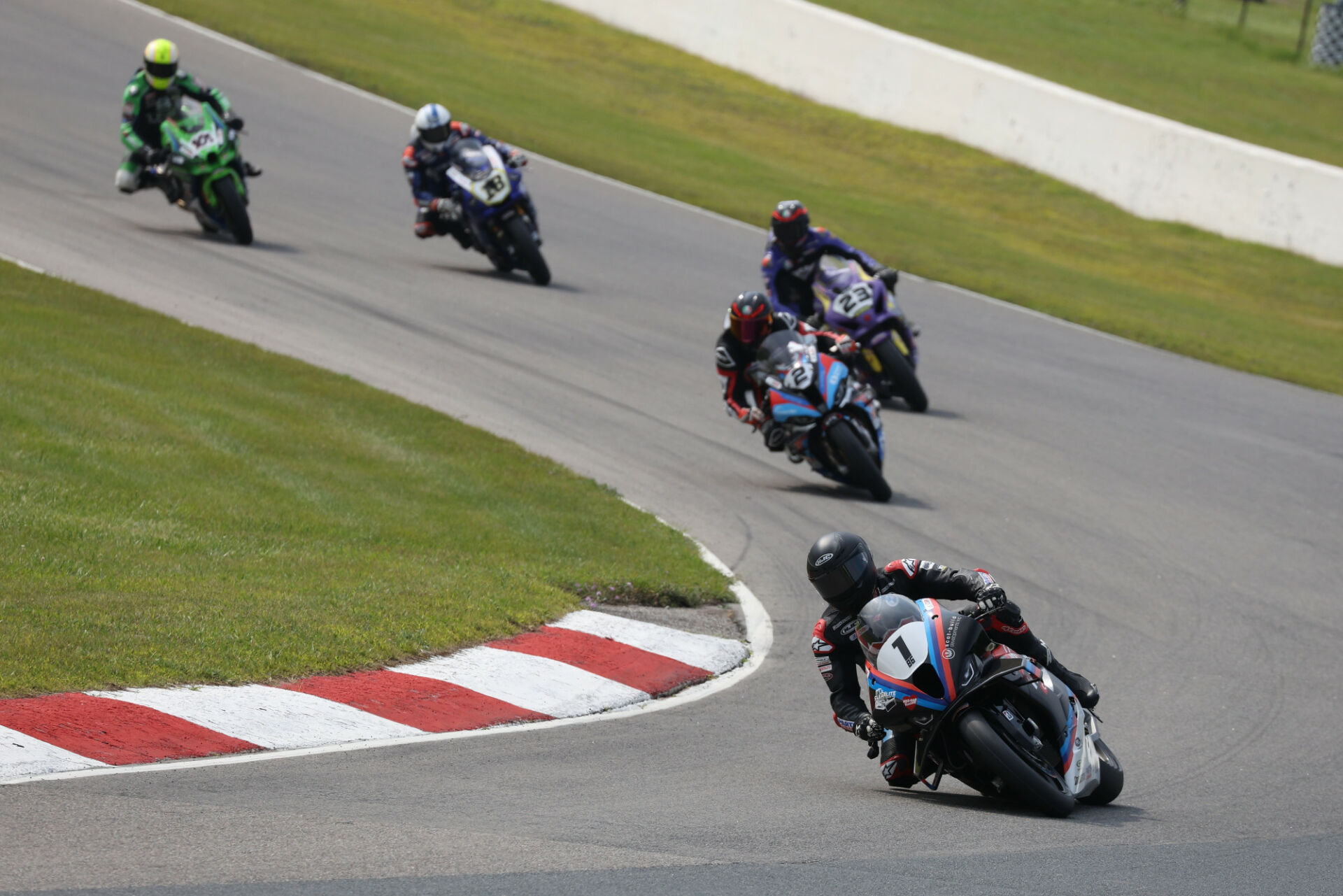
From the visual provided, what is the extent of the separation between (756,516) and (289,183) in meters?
12.8

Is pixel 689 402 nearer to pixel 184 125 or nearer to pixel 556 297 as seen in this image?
pixel 556 297

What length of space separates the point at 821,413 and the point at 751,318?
97cm

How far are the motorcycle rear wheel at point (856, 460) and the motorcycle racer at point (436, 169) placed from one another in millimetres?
7711

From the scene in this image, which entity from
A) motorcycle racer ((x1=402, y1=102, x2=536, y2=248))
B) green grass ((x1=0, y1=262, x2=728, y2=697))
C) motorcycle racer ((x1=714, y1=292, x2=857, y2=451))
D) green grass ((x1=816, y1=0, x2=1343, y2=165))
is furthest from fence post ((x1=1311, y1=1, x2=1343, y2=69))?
green grass ((x1=0, y1=262, x2=728, y2=697))

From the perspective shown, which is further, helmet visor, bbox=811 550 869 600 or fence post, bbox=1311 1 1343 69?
fence post, bbox=1311 1 1343 69

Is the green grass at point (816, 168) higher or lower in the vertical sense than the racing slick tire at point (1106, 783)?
higher

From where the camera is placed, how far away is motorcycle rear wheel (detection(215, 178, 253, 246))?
19484 millimetres

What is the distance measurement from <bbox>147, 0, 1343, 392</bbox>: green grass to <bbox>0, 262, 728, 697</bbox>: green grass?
30.3 feet

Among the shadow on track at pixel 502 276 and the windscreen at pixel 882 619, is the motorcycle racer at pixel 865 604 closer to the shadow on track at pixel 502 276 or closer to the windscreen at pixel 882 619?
the windscreen at pixel 882 619

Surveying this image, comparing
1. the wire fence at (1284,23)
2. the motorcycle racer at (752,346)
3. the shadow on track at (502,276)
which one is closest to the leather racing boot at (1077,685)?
the motorcycle racer at (752,346)

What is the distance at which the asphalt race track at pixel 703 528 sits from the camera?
551cm

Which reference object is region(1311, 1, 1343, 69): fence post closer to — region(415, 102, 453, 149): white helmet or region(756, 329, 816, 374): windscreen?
region(415, 102, 453, 149): white helmet

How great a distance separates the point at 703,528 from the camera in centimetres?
1254

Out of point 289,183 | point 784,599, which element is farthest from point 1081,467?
point 289,183
